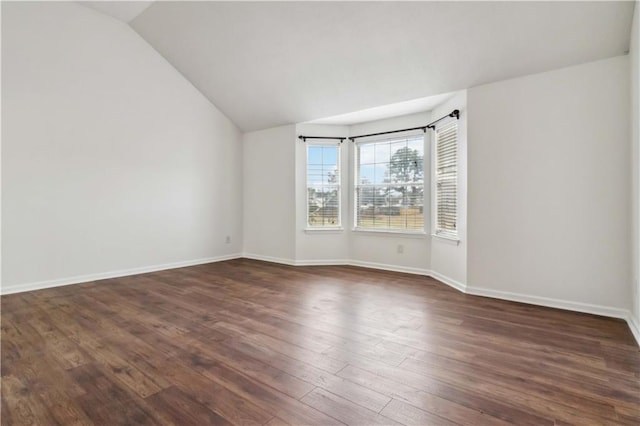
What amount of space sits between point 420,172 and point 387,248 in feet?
4.29

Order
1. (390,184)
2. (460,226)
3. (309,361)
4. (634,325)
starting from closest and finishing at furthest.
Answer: (309,361), (634,325), (460,226), (390,184)

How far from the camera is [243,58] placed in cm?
458

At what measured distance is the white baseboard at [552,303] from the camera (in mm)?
3077

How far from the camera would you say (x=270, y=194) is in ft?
19.5

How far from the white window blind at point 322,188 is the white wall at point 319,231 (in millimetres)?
91

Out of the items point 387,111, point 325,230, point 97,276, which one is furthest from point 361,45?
point 97,276

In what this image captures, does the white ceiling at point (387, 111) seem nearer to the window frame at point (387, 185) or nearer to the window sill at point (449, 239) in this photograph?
the window frame at point (387, 185)

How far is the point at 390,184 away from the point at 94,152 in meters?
4.33

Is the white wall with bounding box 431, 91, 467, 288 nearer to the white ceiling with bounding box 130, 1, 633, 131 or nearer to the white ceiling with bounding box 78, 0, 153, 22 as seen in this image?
the white ceiling with bounding box 130, 1, 633, 131

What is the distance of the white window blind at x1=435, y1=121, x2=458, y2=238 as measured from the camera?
4.27 metres

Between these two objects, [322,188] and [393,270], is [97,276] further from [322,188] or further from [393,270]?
[393,270]

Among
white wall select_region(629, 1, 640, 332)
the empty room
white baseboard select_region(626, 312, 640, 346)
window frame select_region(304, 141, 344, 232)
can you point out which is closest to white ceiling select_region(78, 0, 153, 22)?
the empty room

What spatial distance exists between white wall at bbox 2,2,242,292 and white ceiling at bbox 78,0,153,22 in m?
0.10

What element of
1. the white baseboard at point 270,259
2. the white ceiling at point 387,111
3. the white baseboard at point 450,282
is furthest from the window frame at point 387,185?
the white baseboard at point 270,259
